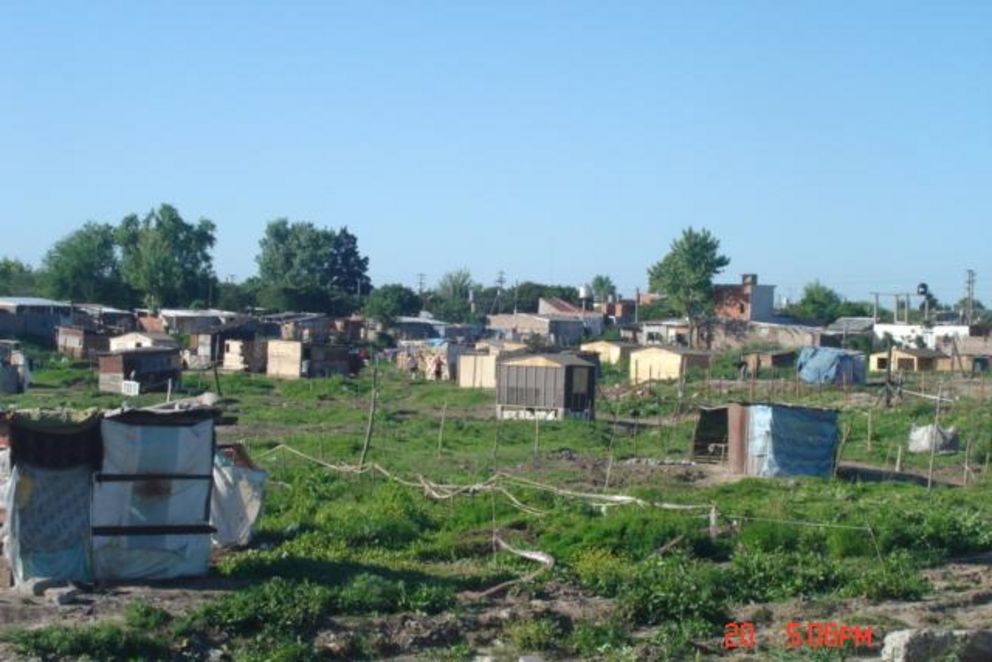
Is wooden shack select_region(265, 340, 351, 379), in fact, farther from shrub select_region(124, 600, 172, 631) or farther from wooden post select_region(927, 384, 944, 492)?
shrub select_region(124, 600, 172, 631)

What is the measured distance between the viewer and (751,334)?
76.1 meters

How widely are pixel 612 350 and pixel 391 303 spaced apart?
27.7 metres

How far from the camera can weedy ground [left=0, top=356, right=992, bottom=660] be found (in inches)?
472

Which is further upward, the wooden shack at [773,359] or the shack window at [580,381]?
Answer: the wooden shack at [773,359]

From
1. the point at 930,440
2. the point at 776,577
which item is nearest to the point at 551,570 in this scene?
the point at 776,577

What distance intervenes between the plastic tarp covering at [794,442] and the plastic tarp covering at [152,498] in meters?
14.3

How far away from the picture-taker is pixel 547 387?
4159 cm

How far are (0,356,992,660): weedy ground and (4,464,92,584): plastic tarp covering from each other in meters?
0.64

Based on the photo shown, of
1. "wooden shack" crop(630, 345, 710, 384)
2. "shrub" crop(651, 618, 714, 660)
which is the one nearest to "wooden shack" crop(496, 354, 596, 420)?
"wooden shack" crop(630, 345, 710, 384)

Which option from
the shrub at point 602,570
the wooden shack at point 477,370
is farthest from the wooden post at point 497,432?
the shrub at point 602,570

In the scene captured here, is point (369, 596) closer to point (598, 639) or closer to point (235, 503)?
point (598, 639)

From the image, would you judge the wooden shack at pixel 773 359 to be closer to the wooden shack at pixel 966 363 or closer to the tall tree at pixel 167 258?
the wooden shack at pixel 966 363

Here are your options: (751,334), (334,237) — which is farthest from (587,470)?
(334,237)

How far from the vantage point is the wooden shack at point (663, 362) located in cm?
5691
